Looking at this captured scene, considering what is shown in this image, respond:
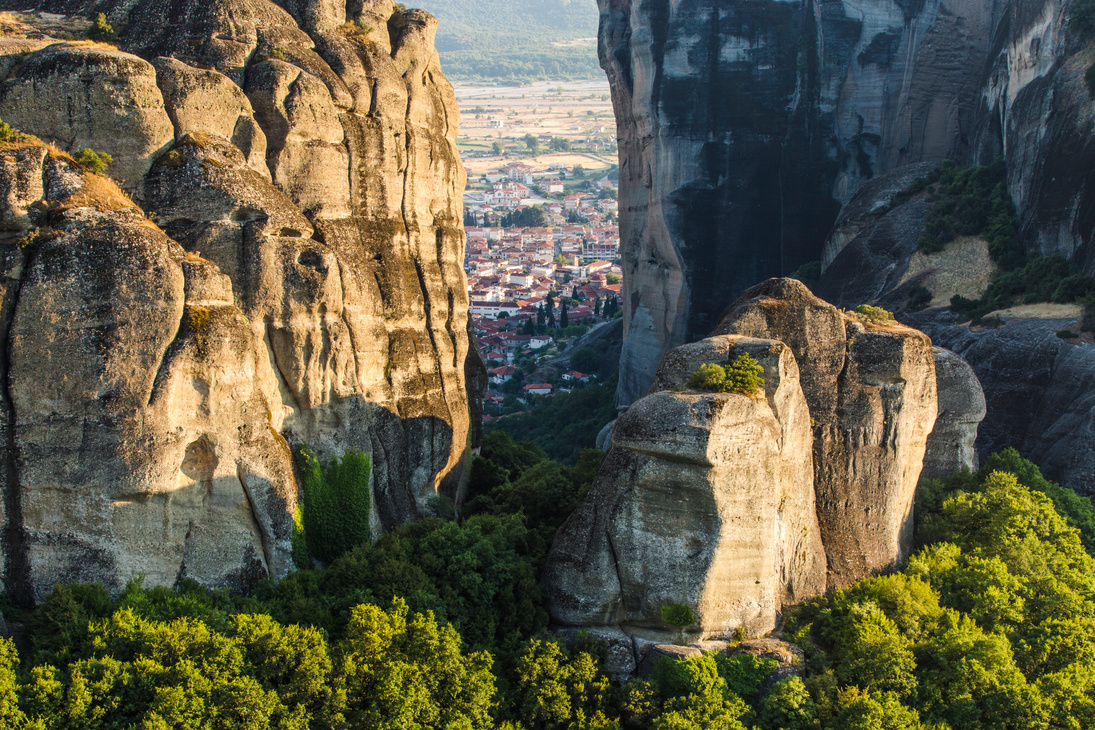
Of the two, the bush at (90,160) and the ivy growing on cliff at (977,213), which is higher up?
the bush at (90,160)

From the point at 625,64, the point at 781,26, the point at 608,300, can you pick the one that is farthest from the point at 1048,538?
the point at 608,300

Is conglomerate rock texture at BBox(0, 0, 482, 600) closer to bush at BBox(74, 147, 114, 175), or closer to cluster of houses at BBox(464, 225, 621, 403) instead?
bush at BBox(74, 147, 114, 175)

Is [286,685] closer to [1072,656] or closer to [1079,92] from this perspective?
[1072,656]

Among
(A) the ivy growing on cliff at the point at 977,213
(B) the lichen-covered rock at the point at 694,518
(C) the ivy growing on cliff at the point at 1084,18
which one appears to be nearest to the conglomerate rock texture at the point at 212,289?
(B) the lichen-covered rock at the point at 694,518

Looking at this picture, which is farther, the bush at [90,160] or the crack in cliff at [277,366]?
the crack in cliff at [277,366]

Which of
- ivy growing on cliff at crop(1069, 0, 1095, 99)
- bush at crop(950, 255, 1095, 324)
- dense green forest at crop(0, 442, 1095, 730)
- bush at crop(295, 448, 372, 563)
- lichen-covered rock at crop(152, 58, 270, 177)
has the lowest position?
dense green forest at crop(0, 442, 1095, 730)

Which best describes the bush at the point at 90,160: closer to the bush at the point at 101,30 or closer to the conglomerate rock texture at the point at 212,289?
the conglomerate rock texture at the point at 212,289

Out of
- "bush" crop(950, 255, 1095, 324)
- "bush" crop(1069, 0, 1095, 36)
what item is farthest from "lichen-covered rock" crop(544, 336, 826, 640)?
"bush" crop(1069, 0, 1095, 36)
